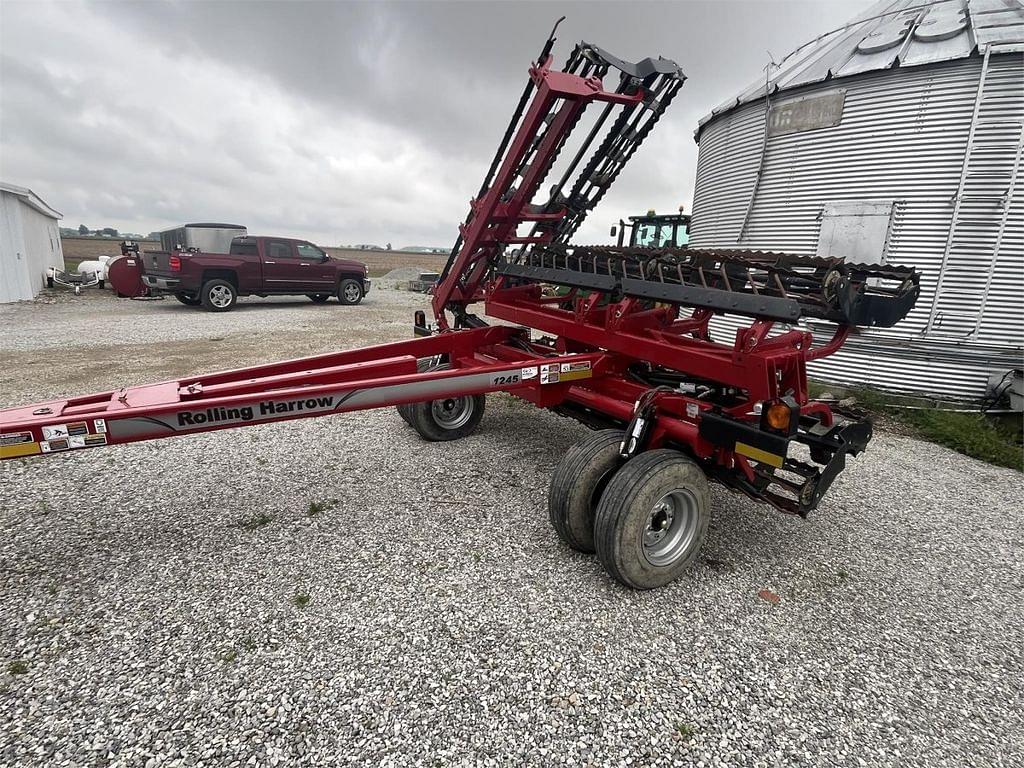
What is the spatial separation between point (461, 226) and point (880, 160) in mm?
6187

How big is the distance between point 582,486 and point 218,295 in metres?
14.8

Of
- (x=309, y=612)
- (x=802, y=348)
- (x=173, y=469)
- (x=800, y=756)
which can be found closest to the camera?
(x=800, y=756)

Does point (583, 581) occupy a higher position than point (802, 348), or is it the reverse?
point (802, 348)

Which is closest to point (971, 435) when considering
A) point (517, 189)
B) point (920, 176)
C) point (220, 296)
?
point (920, 176)

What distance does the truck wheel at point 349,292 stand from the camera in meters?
17.2

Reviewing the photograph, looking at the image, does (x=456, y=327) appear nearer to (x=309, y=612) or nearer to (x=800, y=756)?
(x=309, y=612)

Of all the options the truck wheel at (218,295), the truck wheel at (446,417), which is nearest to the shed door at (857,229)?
the truck wheel at (446,417)

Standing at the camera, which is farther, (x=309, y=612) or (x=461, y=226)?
(x=461, y=226)

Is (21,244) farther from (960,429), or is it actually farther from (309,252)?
(960,429)

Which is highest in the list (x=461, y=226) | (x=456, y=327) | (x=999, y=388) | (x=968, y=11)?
(x=968, y=11)

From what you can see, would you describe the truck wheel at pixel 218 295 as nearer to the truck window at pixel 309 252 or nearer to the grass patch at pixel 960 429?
the truck window at pixel 309 252

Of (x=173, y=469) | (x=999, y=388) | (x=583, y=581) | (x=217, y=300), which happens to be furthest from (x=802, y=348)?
(x=217, y=300)

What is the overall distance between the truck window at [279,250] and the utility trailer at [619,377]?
40.0 feet

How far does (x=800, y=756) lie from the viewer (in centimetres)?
221
